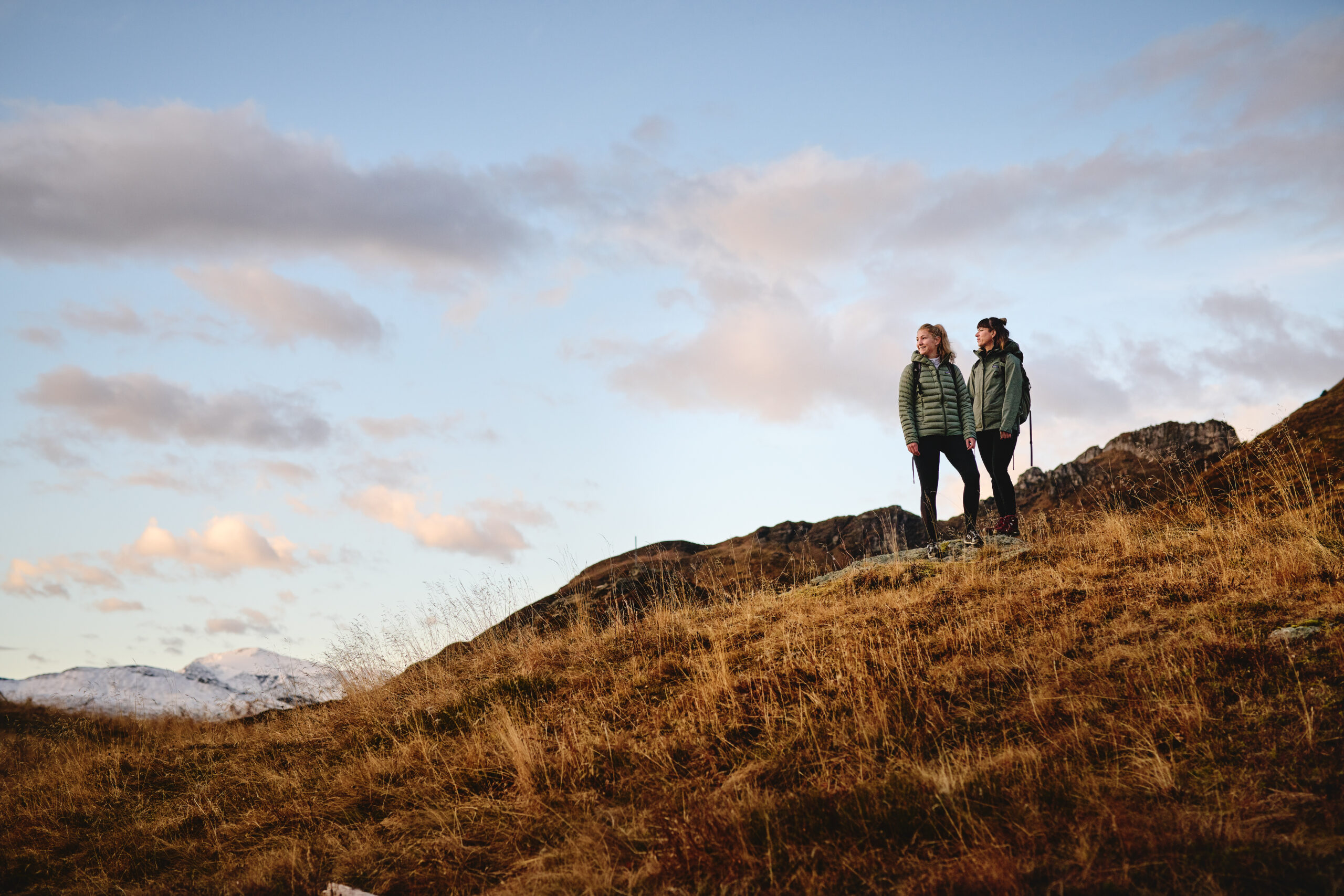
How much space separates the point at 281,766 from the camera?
6906 mm

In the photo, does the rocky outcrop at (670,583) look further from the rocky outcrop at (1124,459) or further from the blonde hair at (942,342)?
the rocky outcrop at (1124,459)

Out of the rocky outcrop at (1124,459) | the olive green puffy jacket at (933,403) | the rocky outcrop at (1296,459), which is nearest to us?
the olive green puffy jacket at (933,403)

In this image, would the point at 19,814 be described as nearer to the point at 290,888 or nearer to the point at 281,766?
the point at 281,766

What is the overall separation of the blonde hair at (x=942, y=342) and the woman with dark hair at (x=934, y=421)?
0.6 inches

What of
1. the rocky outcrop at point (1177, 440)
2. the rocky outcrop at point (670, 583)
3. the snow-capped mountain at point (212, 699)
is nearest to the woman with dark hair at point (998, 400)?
the rocky outcrop at point (670, 583)

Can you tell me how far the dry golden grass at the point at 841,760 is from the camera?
320 centimetres

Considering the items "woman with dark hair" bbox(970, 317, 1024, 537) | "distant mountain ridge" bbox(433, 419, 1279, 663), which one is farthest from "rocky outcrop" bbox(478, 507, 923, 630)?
"woman with dark hair" bbox(970, 317, 1024, 537)

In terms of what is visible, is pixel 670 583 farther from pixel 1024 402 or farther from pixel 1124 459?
pixel 1124 459

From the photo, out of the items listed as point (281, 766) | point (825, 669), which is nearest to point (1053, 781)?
point (825, 669)

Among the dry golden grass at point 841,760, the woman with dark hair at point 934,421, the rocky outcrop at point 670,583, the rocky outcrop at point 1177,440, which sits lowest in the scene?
the dry golden grass at point 841,760

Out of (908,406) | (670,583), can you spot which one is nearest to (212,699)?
(670,583)

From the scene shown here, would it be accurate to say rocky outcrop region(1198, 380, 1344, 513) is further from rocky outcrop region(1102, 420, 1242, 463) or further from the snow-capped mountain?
the snow-capped mountain

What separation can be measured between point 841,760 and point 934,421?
16.5ft

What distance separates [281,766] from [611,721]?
344cm
